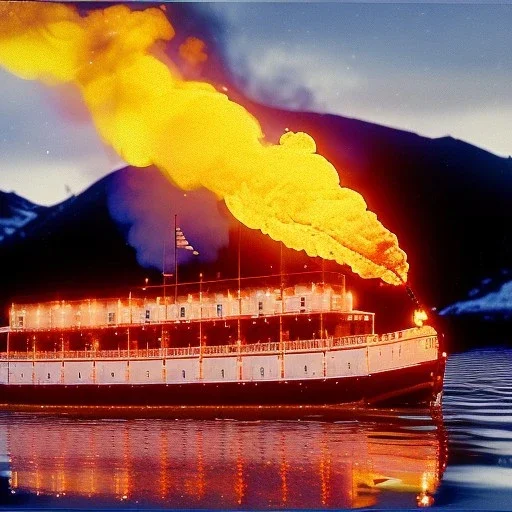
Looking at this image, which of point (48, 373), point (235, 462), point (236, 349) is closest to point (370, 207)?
point (236, 349)

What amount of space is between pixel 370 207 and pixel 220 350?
4.31 meters

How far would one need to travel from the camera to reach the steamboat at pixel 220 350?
15.6 metres

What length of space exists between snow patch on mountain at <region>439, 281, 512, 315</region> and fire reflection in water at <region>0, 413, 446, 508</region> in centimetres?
194

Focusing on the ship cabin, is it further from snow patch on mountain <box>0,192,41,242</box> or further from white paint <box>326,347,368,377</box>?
snow patch on mountain <box>0,192,41,242</box>

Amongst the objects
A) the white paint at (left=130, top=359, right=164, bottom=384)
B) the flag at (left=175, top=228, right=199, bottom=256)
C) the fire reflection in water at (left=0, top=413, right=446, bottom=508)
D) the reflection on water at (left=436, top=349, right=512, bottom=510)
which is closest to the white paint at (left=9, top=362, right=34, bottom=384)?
the white paint at (left=130, top=359, right=164, bottom=384)

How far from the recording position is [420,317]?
14.9 meters

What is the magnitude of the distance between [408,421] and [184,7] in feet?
25.8

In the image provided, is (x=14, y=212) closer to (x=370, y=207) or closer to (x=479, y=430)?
(x=370, y=207)

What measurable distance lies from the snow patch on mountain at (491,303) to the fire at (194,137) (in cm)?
115

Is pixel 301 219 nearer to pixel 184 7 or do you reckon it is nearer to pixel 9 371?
pixel 184 7

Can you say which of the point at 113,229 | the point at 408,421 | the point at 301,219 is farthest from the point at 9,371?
the point at 408,421

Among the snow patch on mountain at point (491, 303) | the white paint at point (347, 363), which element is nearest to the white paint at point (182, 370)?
the white paint at point (347, 363)

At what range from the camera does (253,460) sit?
10.9 metres

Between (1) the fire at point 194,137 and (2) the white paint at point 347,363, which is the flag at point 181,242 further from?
(2) the white paint at point 347,363
